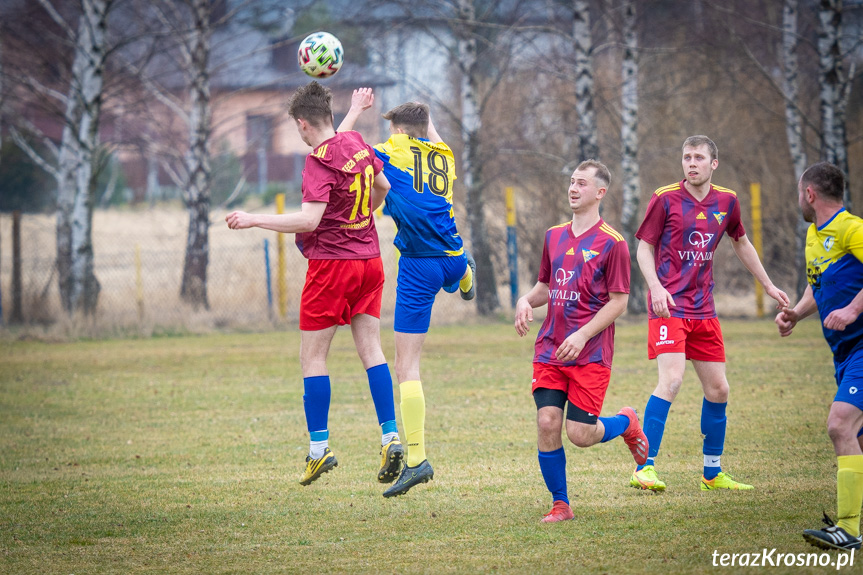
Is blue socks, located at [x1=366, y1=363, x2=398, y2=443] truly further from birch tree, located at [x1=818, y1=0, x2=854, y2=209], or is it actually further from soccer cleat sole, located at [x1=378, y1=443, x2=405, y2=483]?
birch tree, located at [x1=818, y1=0, x2=854, y2=209]

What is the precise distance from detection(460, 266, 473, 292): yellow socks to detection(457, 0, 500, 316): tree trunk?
1073cm

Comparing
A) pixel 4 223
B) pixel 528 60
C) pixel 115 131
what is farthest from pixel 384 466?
pixel 115 131

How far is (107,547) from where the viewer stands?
181 inches

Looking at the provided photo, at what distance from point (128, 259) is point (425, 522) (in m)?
18.5

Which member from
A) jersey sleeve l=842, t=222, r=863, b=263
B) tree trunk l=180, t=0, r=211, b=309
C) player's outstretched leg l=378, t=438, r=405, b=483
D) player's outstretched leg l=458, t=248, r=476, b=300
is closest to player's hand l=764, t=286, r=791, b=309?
jersey sleeve l=842, t=222, r=863, b=263

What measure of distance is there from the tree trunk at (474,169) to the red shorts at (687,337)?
11.0m

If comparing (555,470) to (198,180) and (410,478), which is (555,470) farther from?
(198,180)

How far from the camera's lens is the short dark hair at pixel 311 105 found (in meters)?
5.33

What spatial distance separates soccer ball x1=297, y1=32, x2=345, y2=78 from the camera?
5891mm

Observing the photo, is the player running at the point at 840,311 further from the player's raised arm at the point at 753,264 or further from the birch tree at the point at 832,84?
the birch tree at the point at 832,84

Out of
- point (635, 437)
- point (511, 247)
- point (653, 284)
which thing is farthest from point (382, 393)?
point (511, 247)

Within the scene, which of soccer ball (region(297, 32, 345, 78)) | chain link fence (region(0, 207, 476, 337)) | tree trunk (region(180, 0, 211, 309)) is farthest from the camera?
tree trunk (region(180, 0, 211, 309))

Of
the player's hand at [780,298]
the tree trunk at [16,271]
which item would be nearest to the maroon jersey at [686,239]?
the player's hand at [780,298]

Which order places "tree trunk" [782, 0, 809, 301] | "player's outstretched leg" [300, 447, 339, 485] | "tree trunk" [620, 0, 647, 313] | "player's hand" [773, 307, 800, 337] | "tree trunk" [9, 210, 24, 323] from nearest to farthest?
"player's hand" [773, 307, 800, 337] < "player's outstretched leg" [300, 447, 339, 485] < "tree trunk" [782, 0, 809, 301] < "tree trunk" [9, 210, 24, 323] < "tree trunk" [620, 0, 647, 313]
